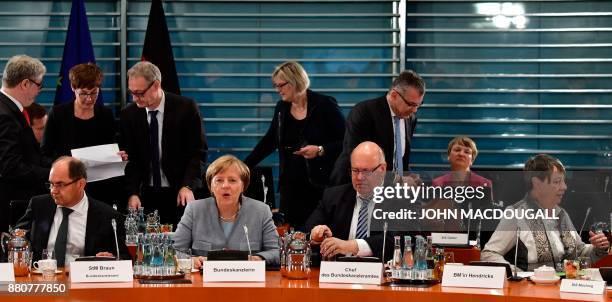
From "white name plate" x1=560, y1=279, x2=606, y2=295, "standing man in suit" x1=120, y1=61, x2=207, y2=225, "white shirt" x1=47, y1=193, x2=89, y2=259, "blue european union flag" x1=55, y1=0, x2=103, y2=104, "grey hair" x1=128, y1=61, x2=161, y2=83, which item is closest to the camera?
"white name plate" x1=560, y1=279, x2=606, y2=295

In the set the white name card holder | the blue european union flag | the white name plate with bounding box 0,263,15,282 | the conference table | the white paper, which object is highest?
the blue european union flag

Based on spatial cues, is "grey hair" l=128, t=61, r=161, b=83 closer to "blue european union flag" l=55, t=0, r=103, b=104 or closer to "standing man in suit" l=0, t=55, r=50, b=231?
"standing man in suit" l=0, t=55, r=50, b=231

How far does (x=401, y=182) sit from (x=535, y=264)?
34.9 inches

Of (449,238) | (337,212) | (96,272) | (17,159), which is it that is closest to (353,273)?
(449,238)

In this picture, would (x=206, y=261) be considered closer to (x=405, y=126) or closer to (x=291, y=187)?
(x=405, y=126)

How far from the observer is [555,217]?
6102 mm

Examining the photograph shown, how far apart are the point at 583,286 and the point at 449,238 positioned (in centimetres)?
115

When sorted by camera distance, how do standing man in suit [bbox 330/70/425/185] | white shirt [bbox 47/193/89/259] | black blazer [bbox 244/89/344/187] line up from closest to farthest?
white shirt [bbox 47/193/89/259] < standing man in suit [bbox 330/70/425/185] < black blazer [bbox 244/89/344/187]

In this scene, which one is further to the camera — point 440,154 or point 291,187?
point 440,154

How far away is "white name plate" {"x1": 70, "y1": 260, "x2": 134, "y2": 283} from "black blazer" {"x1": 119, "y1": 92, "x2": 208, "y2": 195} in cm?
226

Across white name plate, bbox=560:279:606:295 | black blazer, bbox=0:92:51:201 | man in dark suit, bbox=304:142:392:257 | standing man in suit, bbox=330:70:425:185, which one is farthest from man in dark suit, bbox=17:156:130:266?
white name plate, bbox=560:279:606:295

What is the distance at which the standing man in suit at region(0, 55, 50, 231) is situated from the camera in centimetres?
709

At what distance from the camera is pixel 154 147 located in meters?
7.46

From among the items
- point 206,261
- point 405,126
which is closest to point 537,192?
point 405,126
